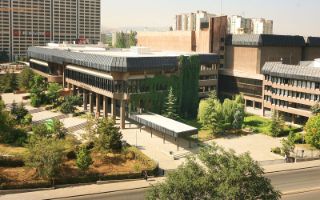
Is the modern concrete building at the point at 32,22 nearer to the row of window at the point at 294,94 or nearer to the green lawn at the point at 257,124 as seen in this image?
the green lawn at the point at 257,124

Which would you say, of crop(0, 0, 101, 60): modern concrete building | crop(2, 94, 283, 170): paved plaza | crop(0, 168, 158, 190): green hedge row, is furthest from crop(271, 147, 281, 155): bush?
crop(0, 0, 101, 60): modern concrete building

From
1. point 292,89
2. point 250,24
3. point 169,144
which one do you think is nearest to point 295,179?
point 169,144

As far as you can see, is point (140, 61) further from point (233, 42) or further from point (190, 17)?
point (190, 17)

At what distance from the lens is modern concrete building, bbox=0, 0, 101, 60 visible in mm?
183625

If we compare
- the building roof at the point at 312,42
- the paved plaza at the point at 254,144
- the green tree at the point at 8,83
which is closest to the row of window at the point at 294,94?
the paved plaza at the point at 254,144

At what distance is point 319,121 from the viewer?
228 ft

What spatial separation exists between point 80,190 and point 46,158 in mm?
5769

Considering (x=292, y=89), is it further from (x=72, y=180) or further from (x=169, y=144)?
(x=72, y=180)

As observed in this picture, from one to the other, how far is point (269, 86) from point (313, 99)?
12.6 m

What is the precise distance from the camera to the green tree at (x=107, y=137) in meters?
59.5

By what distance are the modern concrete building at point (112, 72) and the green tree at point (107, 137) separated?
19.3 meters

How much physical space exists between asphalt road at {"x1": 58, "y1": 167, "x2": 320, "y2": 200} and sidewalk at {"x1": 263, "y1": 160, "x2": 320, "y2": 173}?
1.05m

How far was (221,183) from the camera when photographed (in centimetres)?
3259

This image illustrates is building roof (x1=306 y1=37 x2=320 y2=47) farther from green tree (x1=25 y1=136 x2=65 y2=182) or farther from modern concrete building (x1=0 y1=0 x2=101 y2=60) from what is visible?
modern concrete building (x1=0 y1=0 x2=101 y2=60)
